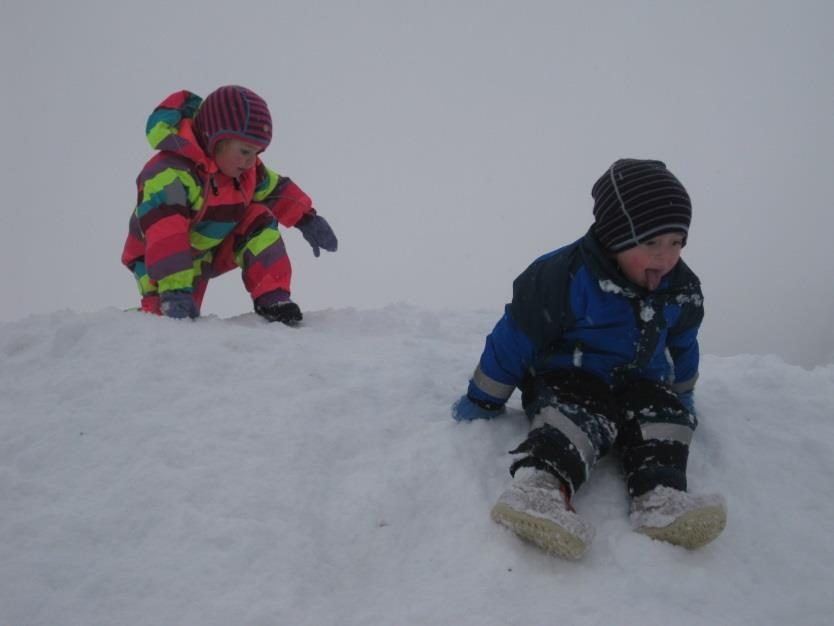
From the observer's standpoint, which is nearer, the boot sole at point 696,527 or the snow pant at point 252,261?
the boot sole at point 696,527

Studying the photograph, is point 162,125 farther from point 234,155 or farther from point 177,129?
point 234,155

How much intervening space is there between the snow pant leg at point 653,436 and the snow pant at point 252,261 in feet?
7.17

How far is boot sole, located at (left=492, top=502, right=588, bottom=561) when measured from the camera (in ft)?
4.66

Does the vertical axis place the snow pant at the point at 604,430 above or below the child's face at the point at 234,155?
below

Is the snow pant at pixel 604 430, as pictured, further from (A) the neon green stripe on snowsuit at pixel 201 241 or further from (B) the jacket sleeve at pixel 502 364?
(A) the neon green stripe on snowsuit at pixel 201 241

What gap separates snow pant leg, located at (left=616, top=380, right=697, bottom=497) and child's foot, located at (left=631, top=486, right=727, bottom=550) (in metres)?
0.08

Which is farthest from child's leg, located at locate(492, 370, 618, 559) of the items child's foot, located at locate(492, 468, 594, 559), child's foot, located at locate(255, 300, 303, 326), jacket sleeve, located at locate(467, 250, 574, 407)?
child's foot, located at locate(255, 300, 303, 326)

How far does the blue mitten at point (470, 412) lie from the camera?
2.07 m

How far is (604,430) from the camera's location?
5.96ft

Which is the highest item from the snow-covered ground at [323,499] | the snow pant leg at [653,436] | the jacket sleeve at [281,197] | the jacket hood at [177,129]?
the jacket hood at [177,129]

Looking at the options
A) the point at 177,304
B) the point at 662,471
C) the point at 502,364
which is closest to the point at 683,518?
the point at 662,471

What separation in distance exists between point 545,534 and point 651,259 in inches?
35.7

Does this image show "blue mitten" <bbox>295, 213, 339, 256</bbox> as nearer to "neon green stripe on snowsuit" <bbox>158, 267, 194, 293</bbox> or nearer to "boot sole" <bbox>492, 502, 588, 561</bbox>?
"neon green stripe on snowsuit" <bbox>158, 267, 194, 293</bbox>

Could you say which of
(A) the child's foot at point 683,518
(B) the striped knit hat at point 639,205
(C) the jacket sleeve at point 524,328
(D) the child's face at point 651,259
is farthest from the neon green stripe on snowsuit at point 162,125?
(A) the child's foot at point 683,518
